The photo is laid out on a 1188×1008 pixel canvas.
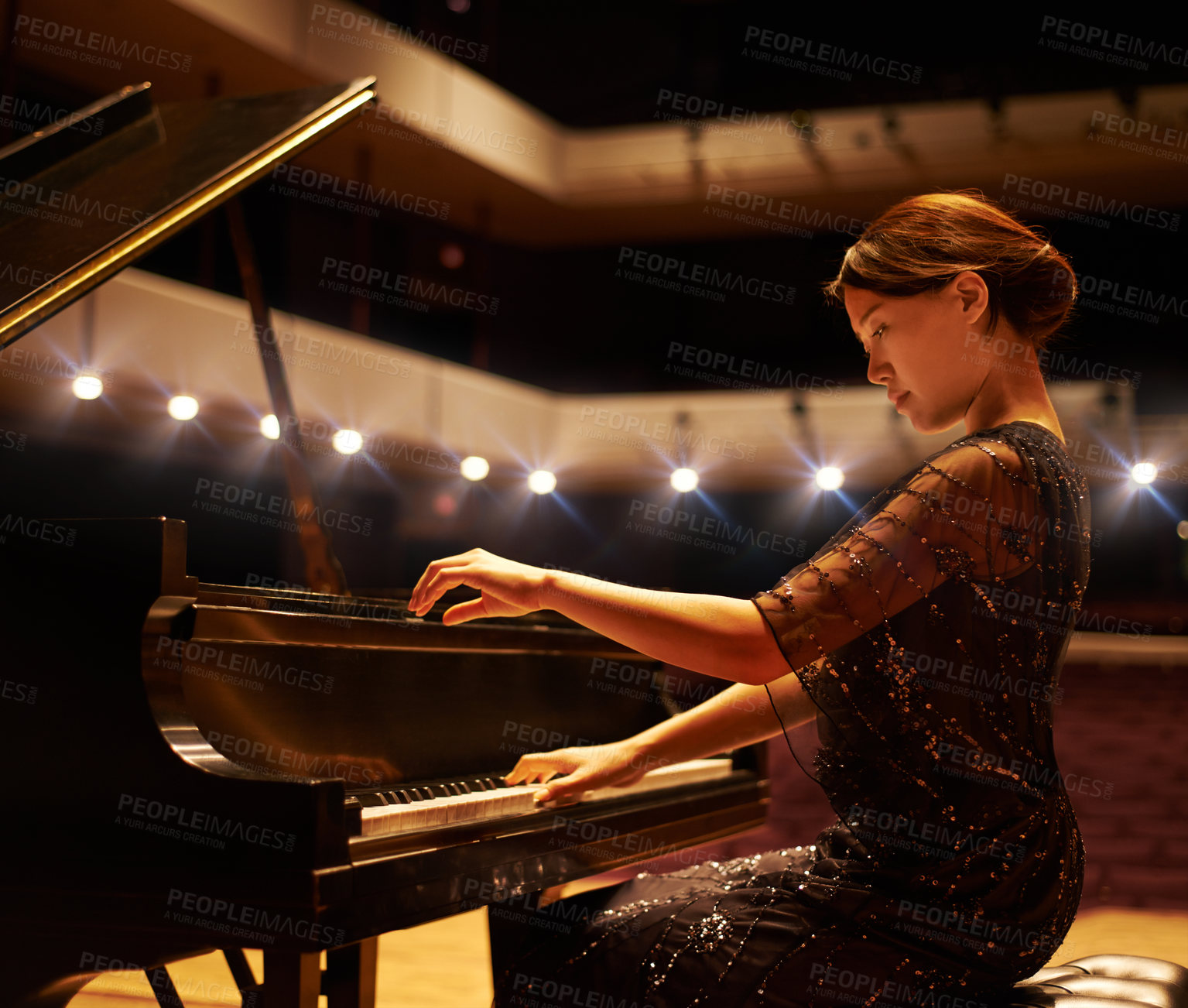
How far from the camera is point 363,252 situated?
10.4m

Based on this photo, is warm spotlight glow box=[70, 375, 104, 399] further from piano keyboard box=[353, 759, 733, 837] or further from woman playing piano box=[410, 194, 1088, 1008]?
woman playing piano box=[410, 194, 1088, 1008]

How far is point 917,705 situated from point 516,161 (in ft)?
34.1

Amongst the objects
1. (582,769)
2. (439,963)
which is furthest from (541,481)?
(582,769)

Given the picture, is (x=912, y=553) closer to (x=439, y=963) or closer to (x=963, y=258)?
(x=963, y=258)

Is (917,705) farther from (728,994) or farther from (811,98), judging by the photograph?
(811,98)

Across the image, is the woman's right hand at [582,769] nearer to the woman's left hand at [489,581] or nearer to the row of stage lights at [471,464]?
the woman's left hand at [489,581]

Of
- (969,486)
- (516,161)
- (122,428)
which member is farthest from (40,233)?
(516,161)

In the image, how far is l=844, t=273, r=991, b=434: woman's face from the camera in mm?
1444

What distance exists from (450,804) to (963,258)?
1.06 metres

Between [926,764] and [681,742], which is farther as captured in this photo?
[681,742]

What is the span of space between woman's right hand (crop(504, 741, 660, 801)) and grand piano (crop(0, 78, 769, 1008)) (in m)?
0.06

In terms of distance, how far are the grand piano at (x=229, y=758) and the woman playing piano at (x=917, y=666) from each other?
286 mm

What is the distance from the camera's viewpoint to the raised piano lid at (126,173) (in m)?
1.84

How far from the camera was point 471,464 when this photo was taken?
877 cm
